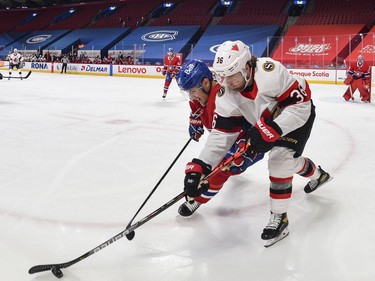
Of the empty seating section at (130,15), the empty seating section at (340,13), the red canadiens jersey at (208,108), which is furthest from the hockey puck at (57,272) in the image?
the empty seating section at (130,15)

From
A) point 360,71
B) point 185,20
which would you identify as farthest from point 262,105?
point 185,20

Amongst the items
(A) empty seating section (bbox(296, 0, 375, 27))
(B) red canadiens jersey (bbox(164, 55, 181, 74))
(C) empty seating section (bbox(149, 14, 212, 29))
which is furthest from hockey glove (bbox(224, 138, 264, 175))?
(C) empty seating section (bbox(149, 14, 212, 29))

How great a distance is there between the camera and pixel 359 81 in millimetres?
8062

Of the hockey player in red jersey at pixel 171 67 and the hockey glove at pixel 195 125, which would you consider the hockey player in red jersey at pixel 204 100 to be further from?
the hockey player in red jersey at pixel 171 67

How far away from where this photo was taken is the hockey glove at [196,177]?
73.8 inches

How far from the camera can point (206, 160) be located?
6.81 feet

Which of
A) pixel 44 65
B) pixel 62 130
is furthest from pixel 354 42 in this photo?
pixel 44 65

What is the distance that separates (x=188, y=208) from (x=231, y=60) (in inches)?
37.1

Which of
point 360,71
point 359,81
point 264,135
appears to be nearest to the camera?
point 264,135

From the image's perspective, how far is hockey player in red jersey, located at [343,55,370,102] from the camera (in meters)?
7.96

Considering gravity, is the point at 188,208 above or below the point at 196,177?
below

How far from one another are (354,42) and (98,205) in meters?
11.0

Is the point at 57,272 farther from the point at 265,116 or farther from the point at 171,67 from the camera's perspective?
the point at 171,67

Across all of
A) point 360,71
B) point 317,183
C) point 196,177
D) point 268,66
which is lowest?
point 360,71
